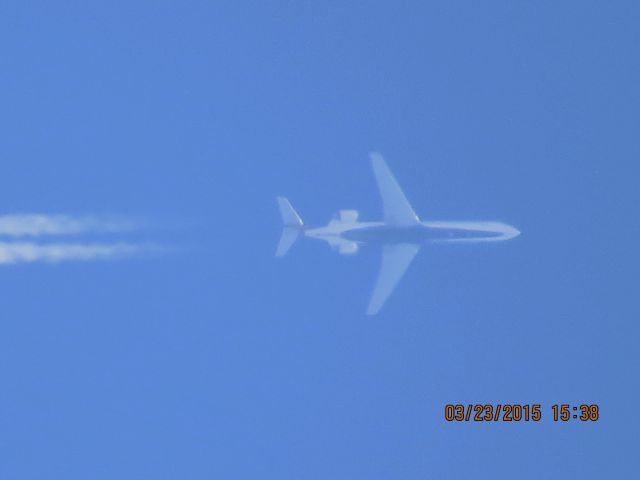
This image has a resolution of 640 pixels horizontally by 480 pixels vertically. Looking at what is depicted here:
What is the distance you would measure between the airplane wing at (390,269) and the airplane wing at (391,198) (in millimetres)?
521

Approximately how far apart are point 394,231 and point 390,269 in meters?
0.83

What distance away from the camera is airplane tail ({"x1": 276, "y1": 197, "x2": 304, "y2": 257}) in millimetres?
13617

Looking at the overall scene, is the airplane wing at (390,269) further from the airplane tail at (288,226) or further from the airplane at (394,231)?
the airplane tail at (288,226)

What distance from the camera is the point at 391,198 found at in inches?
502

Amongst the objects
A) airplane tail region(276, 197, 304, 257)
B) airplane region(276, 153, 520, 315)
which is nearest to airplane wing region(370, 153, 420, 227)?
airplane region(276, 153, 520, 315)

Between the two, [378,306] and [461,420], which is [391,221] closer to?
[378,306]

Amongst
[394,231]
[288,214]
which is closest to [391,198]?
[394,231]

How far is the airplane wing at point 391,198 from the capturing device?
1270cm

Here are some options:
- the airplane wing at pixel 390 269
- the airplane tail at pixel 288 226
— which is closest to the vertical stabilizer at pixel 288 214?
the airplane tail at pixel 288 226

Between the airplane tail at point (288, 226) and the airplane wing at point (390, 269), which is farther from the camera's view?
the airplane tail at point (288, 226)

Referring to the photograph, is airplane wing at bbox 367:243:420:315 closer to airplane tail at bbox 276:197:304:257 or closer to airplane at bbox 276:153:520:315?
airplane at bbox 276:153:520:315

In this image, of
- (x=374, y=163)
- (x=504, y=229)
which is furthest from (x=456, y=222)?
(x=374, y=163)

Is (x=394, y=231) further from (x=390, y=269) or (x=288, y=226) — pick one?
(x=288, y=226)

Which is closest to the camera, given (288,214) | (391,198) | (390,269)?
(391,198)
